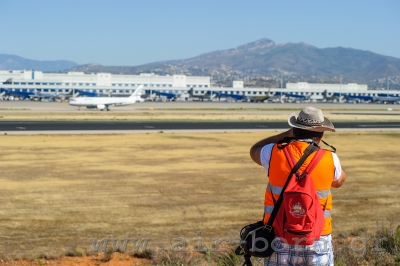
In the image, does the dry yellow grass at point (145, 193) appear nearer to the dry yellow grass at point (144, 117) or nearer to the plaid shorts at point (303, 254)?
the plaid shorts at point (303, 254)

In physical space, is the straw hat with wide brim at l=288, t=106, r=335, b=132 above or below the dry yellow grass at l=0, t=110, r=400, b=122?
above

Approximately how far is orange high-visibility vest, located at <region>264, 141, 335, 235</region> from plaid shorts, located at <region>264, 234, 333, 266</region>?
14 cm

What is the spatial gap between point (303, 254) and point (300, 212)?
0.53 meters

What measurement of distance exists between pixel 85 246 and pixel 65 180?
871cm

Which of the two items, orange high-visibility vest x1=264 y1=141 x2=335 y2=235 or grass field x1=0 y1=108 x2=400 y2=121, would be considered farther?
grass field x1=0 y1=108 x2=400 y2=121

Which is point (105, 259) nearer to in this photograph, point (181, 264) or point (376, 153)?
point (181, 264)

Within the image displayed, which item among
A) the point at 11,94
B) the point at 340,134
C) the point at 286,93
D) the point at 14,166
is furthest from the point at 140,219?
the point at 286,93

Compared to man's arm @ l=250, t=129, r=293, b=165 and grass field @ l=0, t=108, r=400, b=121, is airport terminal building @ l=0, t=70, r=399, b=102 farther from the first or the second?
man's arm @ l=250, t=129, r=293, b=165

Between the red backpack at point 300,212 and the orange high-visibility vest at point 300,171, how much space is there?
0.20ft

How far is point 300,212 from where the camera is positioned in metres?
4.77

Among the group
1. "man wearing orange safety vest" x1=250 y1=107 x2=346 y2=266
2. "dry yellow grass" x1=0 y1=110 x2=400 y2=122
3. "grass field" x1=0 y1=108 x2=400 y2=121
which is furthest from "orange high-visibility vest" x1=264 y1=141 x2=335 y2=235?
"dry yellow grass" x1=0 y1=110 x2=400 y2=122

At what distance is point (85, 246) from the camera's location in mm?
10875

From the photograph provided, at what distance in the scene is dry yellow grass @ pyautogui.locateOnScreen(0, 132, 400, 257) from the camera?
12398 mm

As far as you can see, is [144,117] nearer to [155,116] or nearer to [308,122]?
[155,116]
